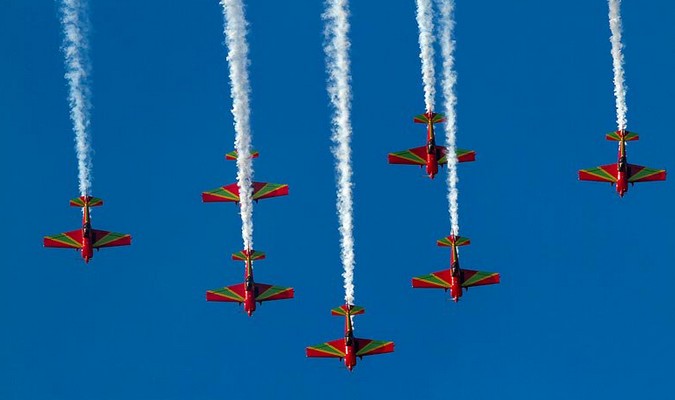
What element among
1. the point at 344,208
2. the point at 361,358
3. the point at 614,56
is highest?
the point at 614,56

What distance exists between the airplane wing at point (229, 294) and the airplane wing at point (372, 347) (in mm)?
5164

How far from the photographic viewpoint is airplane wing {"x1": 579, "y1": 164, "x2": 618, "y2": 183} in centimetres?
8981

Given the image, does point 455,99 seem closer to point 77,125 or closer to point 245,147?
point 245,147

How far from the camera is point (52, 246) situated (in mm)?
89188

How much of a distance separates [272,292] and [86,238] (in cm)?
735

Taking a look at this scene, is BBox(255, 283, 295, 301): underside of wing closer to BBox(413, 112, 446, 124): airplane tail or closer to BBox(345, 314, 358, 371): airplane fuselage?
BBox(345, 314, 358, 371): airplane fuselage

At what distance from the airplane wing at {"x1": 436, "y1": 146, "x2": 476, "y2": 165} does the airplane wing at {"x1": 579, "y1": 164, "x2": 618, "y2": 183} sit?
14.3 ft

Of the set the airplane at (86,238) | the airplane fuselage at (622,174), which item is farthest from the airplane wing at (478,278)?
the airplane at (86,238)

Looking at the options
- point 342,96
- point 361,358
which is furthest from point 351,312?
point 342,96

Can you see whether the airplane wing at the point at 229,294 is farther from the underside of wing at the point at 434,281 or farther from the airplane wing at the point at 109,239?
the underside of wing at the point at 434,281

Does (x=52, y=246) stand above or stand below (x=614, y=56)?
below

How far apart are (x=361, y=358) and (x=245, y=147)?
10066mm

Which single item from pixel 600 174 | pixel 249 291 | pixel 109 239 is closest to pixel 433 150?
pixel 600 174

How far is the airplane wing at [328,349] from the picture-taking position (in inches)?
3428
